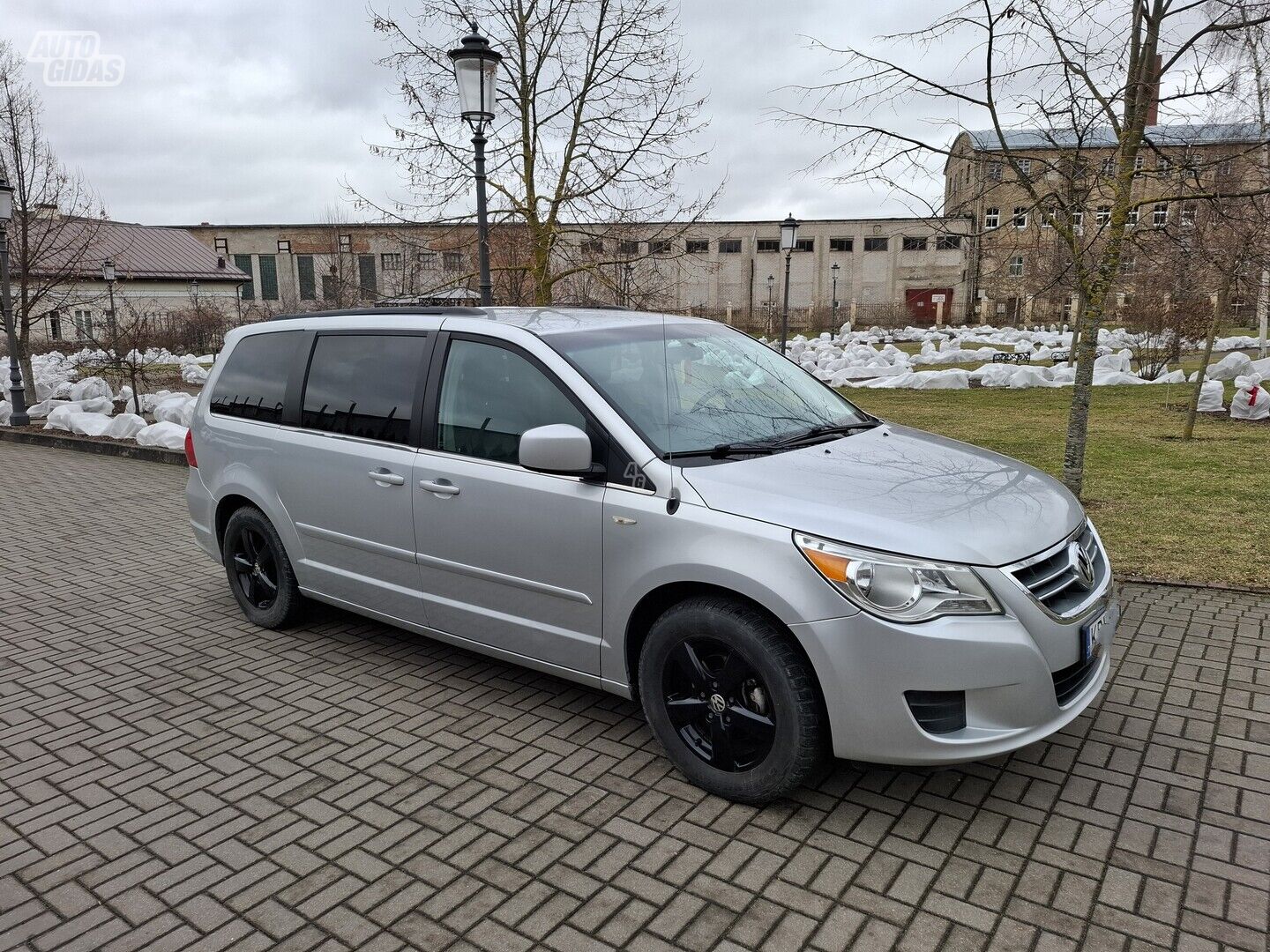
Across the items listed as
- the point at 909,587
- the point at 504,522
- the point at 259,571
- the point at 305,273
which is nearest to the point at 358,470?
the point at 504,522

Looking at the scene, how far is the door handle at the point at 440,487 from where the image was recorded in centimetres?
411

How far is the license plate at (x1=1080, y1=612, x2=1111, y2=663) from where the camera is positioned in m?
3.27

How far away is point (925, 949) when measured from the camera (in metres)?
2.63

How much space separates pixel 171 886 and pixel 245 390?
10.3ft

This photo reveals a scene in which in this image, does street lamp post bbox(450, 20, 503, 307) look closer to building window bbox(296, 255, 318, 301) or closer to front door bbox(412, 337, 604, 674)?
front door bbox(412, 337, 604, 674)

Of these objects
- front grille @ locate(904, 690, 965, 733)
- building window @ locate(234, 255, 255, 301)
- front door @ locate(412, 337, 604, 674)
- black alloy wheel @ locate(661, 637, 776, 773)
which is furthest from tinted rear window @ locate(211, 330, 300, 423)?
building window @ locate(234, 255, 255, 301)

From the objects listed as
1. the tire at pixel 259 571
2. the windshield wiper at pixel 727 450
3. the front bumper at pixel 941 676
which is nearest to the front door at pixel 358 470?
the tire at pixel 259 571

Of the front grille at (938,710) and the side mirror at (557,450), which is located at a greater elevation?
the side mirror at (557,450)

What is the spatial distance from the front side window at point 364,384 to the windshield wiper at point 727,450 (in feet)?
4.93

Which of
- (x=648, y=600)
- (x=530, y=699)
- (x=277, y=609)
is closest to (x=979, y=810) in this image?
(x=648, y=600)

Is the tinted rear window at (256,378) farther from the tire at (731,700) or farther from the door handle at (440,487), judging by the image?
the tire at (731,700)

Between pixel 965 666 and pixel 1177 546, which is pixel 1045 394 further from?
pixel 965 666

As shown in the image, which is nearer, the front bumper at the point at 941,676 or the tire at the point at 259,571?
the front bumper at the point at 941,676

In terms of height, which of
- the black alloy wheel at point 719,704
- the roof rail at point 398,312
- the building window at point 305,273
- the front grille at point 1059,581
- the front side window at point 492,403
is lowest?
the black alloy wheel at point 719,704
